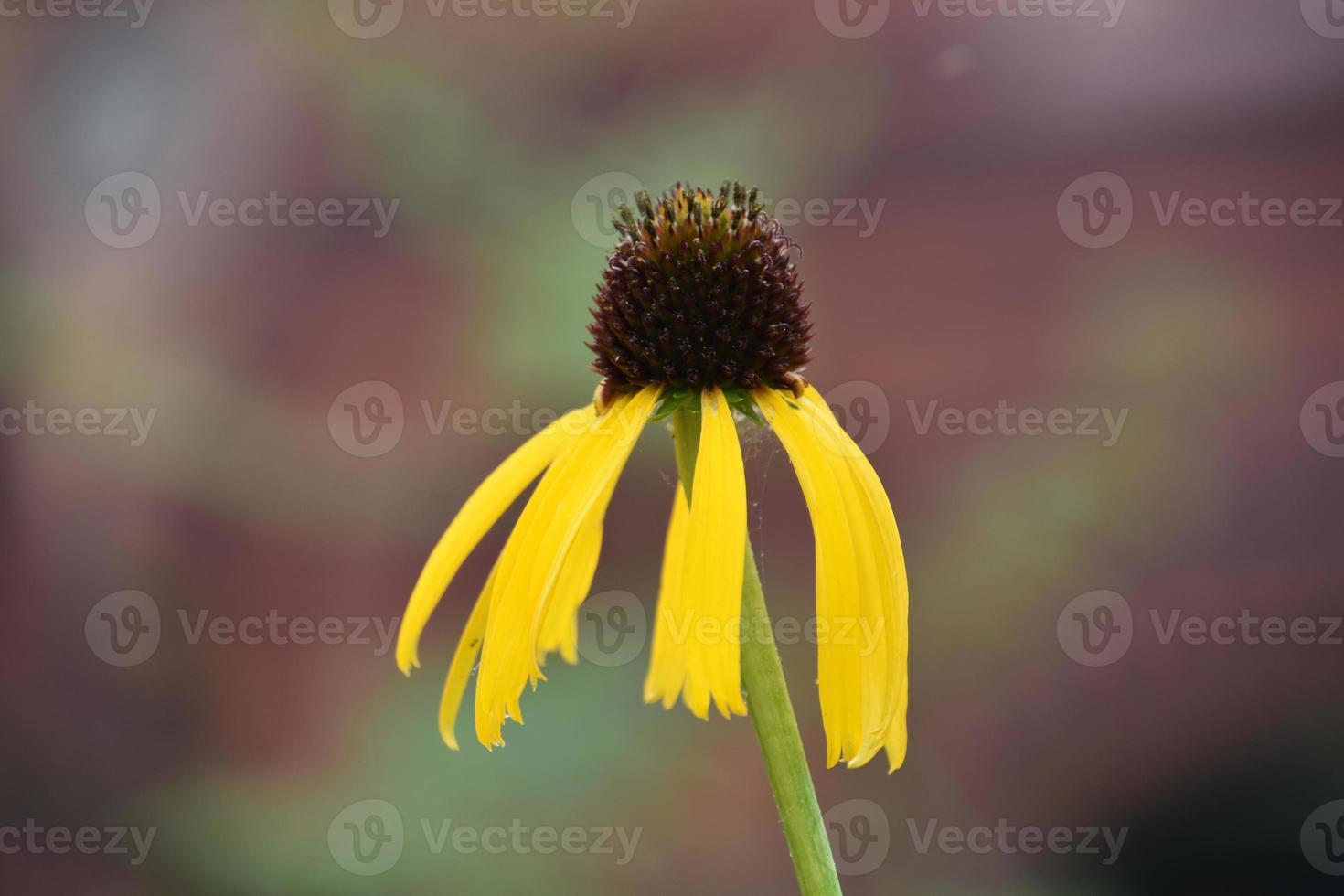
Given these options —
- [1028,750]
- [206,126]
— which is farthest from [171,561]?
[1028,750]

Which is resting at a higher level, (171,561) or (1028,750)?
(171,561)

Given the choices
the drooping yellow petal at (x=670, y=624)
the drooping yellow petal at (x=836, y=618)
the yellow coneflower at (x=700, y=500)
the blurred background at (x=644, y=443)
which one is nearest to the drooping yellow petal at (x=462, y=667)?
the yellow coneflower at (x=700, y=500)

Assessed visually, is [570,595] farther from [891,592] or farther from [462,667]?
[891,592]

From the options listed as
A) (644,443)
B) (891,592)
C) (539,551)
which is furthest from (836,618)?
(644,443)

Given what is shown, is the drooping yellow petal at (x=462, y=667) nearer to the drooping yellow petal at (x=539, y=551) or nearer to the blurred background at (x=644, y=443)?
the drooping yellow petal at (x=539, y=551)

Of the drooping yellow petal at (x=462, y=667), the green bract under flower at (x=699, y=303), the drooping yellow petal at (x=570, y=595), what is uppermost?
the green bract under flower at (x=699, y=303)

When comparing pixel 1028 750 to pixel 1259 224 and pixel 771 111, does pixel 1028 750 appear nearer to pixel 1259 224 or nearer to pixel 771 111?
pixel 1259 224
